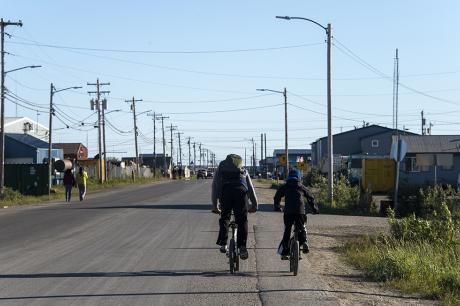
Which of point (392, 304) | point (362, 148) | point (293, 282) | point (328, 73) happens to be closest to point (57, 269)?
point (293, 282)

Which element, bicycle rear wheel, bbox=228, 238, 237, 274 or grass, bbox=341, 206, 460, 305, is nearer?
grass, bbox=341, 206, 460, 305

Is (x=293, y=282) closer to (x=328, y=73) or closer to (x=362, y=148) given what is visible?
(x=328, y=73)

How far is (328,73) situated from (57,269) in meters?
22.3

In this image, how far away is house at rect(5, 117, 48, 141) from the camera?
9862 centimetres

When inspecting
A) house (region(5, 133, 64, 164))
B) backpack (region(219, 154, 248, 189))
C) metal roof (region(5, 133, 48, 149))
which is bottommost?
backpack (region(219, 154, 248, 189))

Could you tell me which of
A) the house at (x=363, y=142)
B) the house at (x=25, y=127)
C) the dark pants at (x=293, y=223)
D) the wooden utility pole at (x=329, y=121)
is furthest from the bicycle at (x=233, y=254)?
the house at (x=25, y=127)

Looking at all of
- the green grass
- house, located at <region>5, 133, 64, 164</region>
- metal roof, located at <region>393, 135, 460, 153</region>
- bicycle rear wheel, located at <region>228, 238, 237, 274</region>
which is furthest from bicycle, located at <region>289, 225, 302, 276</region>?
house, located at <region>5, 133, 64, 164</region>

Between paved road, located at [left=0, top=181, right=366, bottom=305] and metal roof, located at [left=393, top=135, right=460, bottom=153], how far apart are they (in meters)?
44.7

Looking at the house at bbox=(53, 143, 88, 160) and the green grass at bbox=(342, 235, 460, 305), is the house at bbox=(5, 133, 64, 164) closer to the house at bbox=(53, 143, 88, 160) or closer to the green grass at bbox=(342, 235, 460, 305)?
the house at bbox=(53, 143, 88, 160)

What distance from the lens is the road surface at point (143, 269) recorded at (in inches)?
363

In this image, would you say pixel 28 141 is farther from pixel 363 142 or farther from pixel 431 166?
pixel 363 142

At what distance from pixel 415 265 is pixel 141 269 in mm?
4464

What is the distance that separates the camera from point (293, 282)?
1045 centimetres

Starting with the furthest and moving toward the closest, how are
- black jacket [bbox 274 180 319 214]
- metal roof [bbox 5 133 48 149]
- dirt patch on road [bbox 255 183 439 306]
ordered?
metal roof [bbox 5 133 48 149], black jacket [bbox 274 180 319 214], dirt patch on road [bbox 255 183 439 306]
